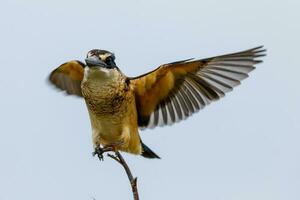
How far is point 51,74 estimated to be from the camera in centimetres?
781

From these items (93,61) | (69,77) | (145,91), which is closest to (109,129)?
(145,91)

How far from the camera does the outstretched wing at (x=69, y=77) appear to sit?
23.8ft

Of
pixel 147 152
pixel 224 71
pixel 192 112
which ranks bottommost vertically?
pixel 147 152

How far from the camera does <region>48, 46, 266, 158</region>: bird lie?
21.3 feet

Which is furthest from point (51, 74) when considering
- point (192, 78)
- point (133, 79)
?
point (192, 78)

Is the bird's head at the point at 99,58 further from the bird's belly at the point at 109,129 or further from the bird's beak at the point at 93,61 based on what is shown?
the bird's belly at the point at 109,129

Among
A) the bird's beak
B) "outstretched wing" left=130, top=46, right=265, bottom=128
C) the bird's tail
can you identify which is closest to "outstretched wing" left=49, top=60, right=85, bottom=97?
"outstretched wing" left=130, top=46, right=265, bottom=128

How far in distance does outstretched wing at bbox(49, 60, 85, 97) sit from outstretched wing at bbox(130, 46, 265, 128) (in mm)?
710

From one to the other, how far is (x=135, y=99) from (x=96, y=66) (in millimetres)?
828

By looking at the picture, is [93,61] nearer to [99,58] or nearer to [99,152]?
[99,58]

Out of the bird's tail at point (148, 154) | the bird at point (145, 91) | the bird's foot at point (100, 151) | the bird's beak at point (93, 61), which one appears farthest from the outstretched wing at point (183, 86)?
the bird's foot at point (100, 151)

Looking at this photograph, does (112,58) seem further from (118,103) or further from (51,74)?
(51,74)

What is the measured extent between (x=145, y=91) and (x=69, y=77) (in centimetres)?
107

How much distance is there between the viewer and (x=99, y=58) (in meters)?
6.32
